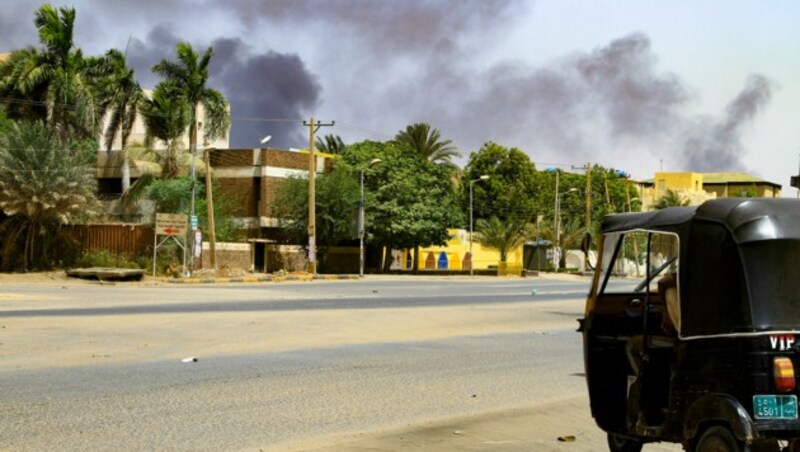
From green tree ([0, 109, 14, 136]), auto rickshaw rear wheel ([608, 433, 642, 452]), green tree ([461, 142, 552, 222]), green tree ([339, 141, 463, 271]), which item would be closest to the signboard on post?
green tree ([0, 109, 14, 136])

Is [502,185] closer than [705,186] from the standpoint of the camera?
Yes

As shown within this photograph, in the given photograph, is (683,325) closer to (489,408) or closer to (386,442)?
(386,442)

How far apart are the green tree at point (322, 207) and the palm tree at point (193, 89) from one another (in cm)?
596

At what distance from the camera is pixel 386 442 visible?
322 inches

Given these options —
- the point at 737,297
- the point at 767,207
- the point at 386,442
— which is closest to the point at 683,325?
the point at 737,297

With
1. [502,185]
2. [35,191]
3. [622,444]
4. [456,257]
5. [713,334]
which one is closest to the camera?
[713,334]

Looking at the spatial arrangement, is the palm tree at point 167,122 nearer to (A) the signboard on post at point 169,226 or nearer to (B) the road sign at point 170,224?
(A) the signboard on post at point 169,226

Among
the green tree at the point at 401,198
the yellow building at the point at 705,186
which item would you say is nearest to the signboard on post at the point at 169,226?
the green tree at the point at 401,198

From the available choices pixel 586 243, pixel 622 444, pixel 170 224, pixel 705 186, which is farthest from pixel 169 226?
pixel 705 186

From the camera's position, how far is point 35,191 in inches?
1711

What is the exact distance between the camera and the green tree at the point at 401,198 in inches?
2596

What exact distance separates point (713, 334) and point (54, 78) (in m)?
56.6

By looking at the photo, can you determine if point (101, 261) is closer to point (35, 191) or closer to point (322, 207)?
point (35, 191)

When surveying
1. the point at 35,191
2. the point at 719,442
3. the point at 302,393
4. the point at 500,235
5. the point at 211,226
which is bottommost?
the point at 302,393
